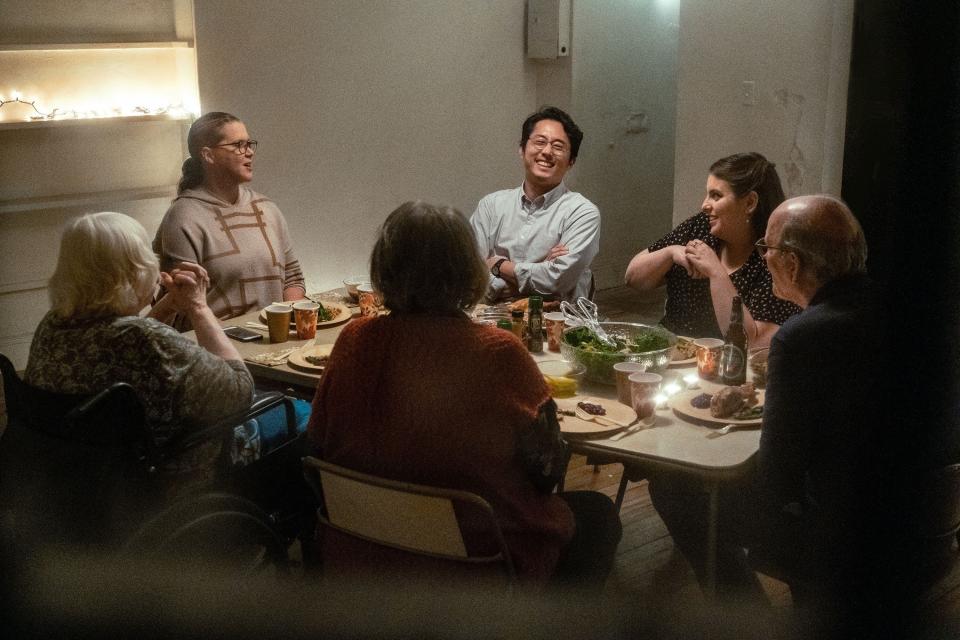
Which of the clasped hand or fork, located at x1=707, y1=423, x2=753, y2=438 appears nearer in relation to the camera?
fork, located at x1=707, y1=423, x2=753, y2=438

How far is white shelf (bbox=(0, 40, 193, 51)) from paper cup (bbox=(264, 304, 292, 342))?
7.57 feet

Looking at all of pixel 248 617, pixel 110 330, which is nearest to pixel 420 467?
pixel 110 330

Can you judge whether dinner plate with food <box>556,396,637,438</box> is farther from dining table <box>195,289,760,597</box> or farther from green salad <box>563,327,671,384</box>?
green salad <box>563,327,671,384</box>

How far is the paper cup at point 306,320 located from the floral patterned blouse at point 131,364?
707 millimetres

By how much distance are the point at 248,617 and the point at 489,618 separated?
85 cm

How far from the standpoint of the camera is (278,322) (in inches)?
109

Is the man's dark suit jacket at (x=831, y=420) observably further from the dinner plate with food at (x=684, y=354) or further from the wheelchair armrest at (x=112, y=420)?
the wheelchair armrest at (x=112, y=420)

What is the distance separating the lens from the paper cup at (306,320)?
9.15 feet

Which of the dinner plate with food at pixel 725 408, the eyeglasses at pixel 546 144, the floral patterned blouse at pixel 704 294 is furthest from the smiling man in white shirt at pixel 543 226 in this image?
the dinner plate with food at pixel 725 408

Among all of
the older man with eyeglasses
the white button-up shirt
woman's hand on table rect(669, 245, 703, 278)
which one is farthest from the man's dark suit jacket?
the white button-up shirt

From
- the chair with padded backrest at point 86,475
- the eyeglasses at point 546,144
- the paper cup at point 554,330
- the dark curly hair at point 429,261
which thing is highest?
the eyeglasses at point 546,144

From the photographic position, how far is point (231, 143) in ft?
11.1

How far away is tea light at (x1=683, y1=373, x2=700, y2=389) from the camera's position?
2.35 metres

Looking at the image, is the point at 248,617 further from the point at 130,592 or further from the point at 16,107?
the point at 16,107
